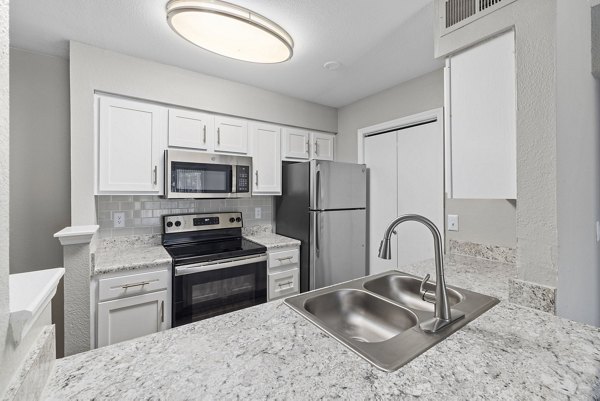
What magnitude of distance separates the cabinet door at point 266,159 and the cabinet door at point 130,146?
2.82ft

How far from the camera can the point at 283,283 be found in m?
2.52

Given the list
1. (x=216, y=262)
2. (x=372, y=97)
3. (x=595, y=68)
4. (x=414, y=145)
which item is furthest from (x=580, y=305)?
(x=372, y=97)

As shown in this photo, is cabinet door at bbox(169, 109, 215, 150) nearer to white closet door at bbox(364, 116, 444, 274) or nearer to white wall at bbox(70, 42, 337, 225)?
white wall at bbox(70, 42, 337, 225)

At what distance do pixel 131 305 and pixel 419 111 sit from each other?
9.43ft

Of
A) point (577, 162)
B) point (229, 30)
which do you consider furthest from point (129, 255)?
point (577, 162)

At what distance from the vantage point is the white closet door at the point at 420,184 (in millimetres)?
2416

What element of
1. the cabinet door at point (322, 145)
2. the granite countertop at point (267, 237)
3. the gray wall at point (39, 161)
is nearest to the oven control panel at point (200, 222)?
the granite countertop at point (267, 237)

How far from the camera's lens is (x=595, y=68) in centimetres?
127

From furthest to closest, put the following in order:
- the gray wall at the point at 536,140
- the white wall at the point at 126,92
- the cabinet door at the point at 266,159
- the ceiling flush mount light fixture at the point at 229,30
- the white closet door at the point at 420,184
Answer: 1. the cabinet door at the point at 266,159
2. the white closet door at the point at 420,184
3. the white wall at the point at 126,92
4. the ceiling flush mount light fixture at the point at 229,30
5. the gray wall at the point at 536,140

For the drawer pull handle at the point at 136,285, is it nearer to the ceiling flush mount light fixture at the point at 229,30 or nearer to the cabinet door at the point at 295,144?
the ceiling flush mount light fixture at the point at 229,30


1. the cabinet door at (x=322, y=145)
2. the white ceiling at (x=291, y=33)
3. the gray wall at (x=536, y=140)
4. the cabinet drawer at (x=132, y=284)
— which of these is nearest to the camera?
the gray wall at (x=536, y=140)

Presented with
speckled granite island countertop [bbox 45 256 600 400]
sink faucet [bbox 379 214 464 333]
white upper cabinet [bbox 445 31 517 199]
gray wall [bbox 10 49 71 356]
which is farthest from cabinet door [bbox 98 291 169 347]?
white upper cabinet [bbox 445 31 517 199]

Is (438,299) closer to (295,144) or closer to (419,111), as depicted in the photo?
(419,111)

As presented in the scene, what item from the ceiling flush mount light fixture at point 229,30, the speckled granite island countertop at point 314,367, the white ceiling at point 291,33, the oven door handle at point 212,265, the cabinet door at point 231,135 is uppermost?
the white ceiling at point 291,33
